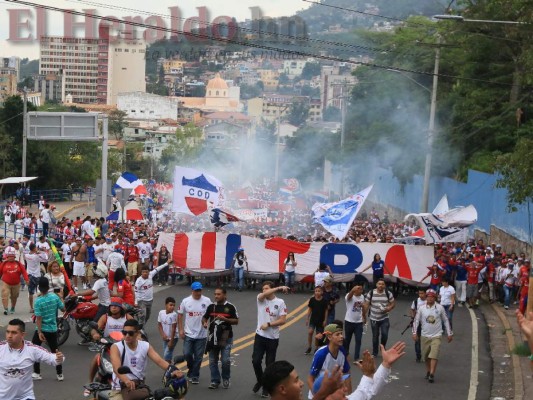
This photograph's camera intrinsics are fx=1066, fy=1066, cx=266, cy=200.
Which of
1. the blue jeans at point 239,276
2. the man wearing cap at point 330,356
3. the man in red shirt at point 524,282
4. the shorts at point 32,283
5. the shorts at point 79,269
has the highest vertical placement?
the man wearing cap at point 330,356

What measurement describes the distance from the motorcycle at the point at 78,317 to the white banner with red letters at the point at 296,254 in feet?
33.3

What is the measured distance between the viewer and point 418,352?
18.0 m

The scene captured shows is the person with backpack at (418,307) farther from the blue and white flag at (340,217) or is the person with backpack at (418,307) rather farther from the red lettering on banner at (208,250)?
the red lettering on banner at (208,250)

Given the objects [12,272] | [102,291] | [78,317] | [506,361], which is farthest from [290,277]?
[78,317]

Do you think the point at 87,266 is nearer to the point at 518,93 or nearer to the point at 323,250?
the point at 323,250

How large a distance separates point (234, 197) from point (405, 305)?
30.0 meters

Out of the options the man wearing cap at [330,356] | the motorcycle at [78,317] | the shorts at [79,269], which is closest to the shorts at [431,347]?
the motorcycle at [78,317]

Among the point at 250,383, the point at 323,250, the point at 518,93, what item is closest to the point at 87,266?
the point at 323,250

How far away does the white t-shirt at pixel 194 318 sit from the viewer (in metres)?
15.1

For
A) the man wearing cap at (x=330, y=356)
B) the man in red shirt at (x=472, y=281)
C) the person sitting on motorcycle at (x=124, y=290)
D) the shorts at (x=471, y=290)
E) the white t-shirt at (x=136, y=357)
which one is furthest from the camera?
the shorts at (x=471, y=290)

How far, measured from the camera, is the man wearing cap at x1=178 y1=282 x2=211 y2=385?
1513cm

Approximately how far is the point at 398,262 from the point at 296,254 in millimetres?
2695

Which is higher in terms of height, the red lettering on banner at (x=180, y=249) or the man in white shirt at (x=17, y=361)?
the man in white shirt at (x=17, y=361)

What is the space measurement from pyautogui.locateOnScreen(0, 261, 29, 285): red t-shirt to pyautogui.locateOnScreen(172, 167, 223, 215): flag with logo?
8630mm
